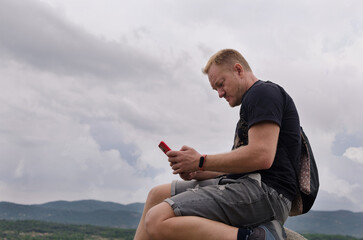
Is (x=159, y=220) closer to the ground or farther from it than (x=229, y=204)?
closer to the ground

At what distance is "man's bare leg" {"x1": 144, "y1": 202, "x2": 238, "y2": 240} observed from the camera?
3.98m

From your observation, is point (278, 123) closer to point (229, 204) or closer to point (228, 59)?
point (229, 204)

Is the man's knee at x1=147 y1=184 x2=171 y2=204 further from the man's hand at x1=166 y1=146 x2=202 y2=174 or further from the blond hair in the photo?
the blond hair

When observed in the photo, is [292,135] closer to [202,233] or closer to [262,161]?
[262,161]

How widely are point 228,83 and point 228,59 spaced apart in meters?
0.30

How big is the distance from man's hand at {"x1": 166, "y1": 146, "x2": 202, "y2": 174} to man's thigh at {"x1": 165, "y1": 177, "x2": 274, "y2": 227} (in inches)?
10.6

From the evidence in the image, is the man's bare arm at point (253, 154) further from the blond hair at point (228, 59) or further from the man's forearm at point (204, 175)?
the blond hair at point (228, 59)

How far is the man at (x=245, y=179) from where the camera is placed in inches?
158

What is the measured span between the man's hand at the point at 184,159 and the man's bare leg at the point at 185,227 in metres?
0.49

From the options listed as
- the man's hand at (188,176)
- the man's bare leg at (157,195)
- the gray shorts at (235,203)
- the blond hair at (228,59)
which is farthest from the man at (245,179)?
the man's hand at (188,176)

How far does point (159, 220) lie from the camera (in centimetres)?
403

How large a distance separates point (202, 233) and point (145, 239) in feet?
3.00

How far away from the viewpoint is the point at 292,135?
445 centimetres

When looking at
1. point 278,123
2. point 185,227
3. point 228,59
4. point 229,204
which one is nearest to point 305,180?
point 278,123
